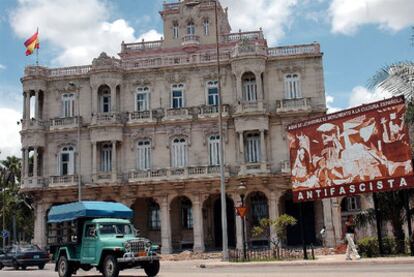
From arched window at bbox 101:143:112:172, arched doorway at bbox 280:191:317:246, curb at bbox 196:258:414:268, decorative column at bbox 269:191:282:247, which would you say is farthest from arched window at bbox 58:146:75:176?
curb at bbox 196:258:414:268

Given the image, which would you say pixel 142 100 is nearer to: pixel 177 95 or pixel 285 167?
pixel 177 95

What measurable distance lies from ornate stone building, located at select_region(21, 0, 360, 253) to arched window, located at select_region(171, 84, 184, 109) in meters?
0.08

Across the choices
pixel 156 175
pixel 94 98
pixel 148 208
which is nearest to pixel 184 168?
pixel 156 175

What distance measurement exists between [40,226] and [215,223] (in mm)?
13977

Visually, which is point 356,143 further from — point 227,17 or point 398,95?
point 227,17

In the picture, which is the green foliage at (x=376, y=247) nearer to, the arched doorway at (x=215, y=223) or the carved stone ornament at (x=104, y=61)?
the arched doorway at (x=215, y=223)

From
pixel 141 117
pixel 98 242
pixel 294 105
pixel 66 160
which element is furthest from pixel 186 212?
pixel 98 242

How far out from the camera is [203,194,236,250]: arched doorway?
43.6 m

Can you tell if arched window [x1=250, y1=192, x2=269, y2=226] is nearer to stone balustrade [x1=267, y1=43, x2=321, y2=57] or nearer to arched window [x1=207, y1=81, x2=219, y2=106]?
arched window [x1=207, y1=81, x2=219, y2=106]

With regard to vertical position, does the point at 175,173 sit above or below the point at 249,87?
below

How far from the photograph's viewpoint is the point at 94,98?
4484 cm

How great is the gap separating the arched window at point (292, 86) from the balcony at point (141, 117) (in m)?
10.8

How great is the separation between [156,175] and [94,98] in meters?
8.36

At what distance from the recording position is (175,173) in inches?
1667
